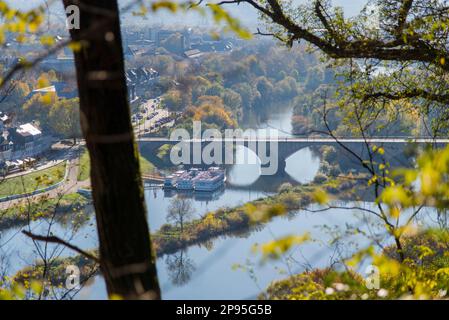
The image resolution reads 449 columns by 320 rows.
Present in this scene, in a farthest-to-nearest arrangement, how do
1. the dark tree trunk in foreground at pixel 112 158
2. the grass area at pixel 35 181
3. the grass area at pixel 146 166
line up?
the grass area at pixel 146 166, the grass area at pixel 35 181, the dark tree trunk in foreground at pixel 112 158

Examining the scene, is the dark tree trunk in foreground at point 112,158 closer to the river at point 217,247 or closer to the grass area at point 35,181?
the grass area at point 35,181

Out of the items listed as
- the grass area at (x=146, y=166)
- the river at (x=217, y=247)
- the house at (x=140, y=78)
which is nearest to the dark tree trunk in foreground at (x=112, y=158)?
the river at (x=217, y=247)

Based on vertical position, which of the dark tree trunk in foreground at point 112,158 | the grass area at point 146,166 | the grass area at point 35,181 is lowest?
the grass area at point 146,166

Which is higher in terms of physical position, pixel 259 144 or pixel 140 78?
pixel 140 78

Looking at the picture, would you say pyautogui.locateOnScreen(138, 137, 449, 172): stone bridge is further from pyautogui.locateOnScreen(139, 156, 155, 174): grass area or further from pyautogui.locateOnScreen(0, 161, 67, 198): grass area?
pyautogui.locateOnScreen(0, 161, 67, 198): grass area

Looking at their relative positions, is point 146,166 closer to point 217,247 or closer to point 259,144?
point 259,144

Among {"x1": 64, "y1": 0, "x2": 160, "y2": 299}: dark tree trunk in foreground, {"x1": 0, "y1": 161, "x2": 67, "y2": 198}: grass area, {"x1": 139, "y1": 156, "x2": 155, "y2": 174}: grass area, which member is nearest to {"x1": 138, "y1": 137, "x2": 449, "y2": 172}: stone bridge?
{"x1": 139, "y1": 156, "x2": 155, "y2": 174}: grass area

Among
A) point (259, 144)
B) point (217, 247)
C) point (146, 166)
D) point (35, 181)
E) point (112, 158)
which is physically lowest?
point (217, 247)

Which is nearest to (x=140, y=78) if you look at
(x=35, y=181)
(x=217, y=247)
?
(x=217, y=247)
